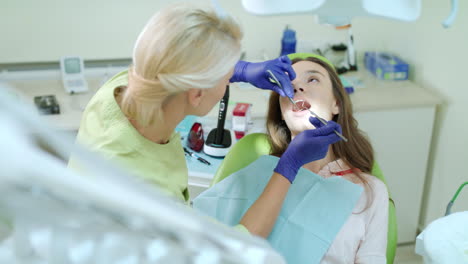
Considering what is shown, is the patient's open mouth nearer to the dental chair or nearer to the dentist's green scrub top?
the dental chair

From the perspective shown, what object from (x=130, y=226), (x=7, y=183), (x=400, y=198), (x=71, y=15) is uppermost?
(x=7, y=183)

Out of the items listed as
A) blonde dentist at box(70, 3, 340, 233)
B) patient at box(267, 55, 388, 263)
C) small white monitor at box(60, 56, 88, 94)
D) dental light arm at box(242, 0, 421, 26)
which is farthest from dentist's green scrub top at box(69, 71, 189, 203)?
small white monitor at box(60, 56, 88, 94)

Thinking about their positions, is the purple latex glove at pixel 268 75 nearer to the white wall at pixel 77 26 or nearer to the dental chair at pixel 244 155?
the dental chair at pixel 244 155

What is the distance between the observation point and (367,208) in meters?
1.54

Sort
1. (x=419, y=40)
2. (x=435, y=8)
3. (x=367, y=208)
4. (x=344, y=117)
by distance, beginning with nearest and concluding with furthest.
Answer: (x=367, y=208), (x=344, y=117), (x=435, y=8), (x=419, y=40)

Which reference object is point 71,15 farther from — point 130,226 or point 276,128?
point 130,226

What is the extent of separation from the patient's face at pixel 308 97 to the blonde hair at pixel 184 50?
585 millimetres

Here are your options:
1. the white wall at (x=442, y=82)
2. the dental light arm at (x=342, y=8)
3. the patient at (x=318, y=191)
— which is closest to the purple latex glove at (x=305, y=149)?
the patient at (x=318, y=191)

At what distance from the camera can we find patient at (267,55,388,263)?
150cm

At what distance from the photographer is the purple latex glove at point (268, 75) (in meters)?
1.58

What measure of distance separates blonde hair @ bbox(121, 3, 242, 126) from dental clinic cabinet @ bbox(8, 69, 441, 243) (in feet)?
4.32

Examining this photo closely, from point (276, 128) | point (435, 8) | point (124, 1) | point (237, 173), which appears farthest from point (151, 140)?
point (435, 8)

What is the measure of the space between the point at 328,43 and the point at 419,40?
0.51 m

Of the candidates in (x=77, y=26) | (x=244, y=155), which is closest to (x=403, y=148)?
(x=244, y=155)
